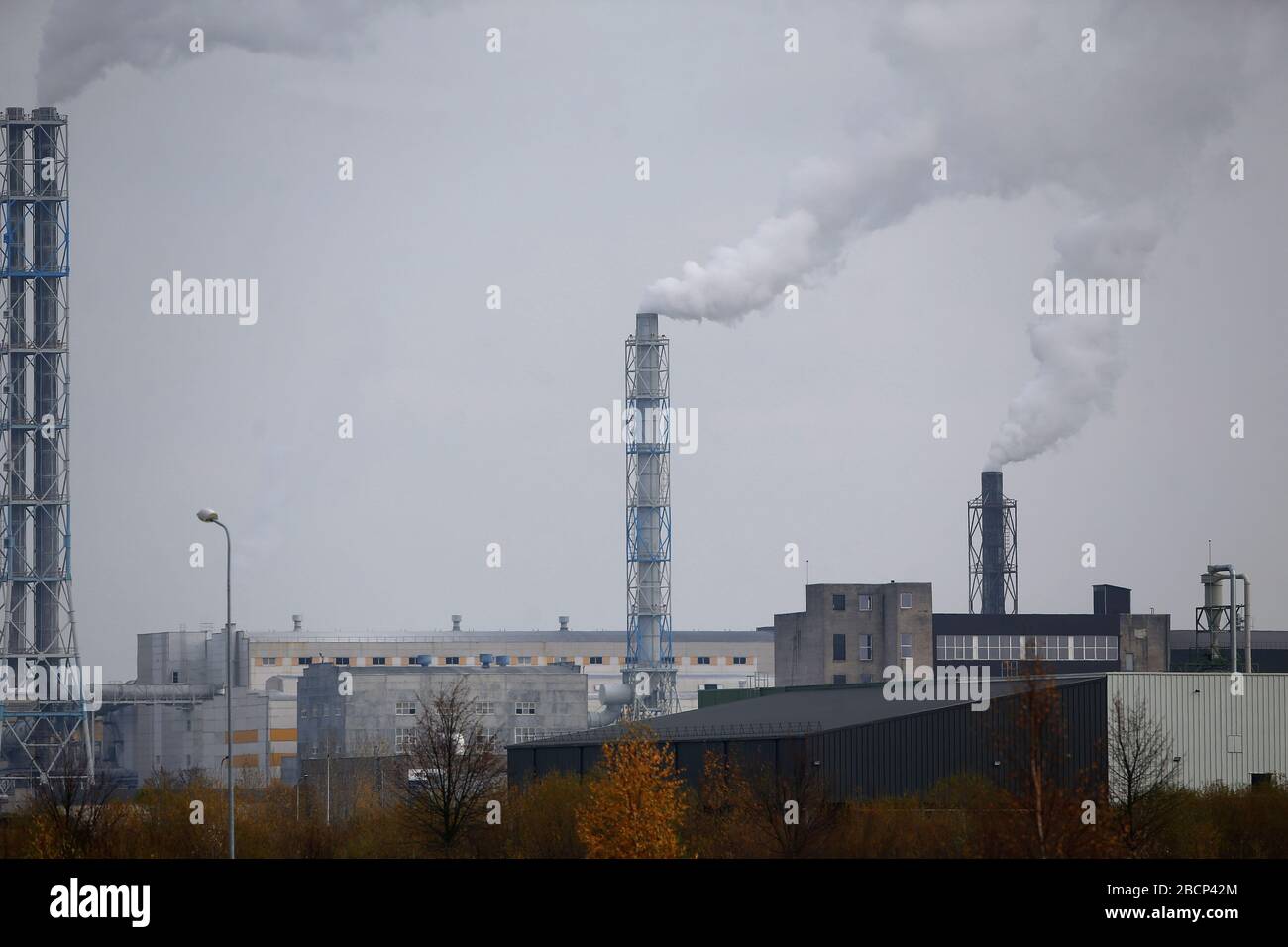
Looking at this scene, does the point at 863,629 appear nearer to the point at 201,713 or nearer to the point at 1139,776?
the point at 201,713

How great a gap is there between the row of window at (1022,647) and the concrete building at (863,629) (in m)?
3.75

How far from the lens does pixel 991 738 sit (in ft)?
112

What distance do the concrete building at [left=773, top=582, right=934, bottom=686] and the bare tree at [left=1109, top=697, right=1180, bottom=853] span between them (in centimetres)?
4750

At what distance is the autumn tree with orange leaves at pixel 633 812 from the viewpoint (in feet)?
118

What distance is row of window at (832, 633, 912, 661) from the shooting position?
85.1 meters

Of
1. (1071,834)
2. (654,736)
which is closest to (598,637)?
(654,736)

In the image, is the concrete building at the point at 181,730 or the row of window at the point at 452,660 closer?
the concrete building at the point at 181,730

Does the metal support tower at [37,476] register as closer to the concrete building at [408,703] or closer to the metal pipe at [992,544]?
the concrete building at [408,703]

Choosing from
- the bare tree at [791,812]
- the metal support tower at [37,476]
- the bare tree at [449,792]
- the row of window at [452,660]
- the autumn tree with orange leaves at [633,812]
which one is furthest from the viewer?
the row of window at [452,660]

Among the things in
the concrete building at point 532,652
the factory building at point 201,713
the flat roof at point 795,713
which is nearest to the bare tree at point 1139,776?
the flat roof at point 795,713

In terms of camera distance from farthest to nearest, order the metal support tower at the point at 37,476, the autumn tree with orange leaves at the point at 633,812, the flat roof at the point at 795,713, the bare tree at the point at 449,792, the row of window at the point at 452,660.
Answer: the row of window at the point at 452,660 → the metal support tower at the point at 37,476 → the flat roof at the point at 795,713 → the bare tree at the point at 449,792 → the autumn tree with orange leaves at the point at 633,812

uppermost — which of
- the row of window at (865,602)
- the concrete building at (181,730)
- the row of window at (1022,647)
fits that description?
the row of window at (865,602)
